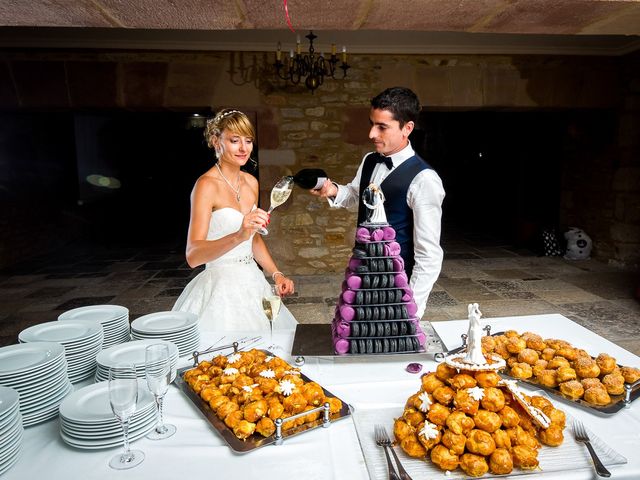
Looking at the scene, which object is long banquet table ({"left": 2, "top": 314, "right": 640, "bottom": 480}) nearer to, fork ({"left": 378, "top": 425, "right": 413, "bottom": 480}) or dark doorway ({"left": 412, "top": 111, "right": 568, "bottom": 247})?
fork ({"left": 378, "top": 425, "right": 413, "bottom": 480})

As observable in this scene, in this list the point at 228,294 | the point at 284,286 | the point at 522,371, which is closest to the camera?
the point at 522,371

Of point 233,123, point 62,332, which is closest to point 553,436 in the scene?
point 62,332

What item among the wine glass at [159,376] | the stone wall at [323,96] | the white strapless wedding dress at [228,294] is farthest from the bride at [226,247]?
the stone wall at [323,96]

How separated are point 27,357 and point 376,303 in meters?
1.11

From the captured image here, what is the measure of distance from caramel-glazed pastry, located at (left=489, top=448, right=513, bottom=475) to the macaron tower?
1.91 ft

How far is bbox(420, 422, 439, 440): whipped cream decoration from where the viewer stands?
1.11 m

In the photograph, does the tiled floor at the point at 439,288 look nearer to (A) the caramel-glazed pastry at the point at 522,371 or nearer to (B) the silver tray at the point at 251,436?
(A) the caramel-glazed pastry at the point at 522,371

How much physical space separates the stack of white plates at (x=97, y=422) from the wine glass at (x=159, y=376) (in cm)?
3

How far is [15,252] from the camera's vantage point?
7.31m

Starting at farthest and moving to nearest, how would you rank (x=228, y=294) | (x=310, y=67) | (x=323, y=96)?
1. (x=323, y=96)
2. (x=310, y=67)
3. (x=228, y=294)

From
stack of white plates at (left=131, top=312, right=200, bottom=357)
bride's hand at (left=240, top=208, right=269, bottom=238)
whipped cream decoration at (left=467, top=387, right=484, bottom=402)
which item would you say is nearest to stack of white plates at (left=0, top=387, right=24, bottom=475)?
stack of white plates at (left=131, top=312, right=200, bottom=357)

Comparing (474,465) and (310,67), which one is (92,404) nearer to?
(474,465)

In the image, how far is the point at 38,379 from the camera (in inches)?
51.6

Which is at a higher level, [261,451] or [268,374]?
[268,374]
